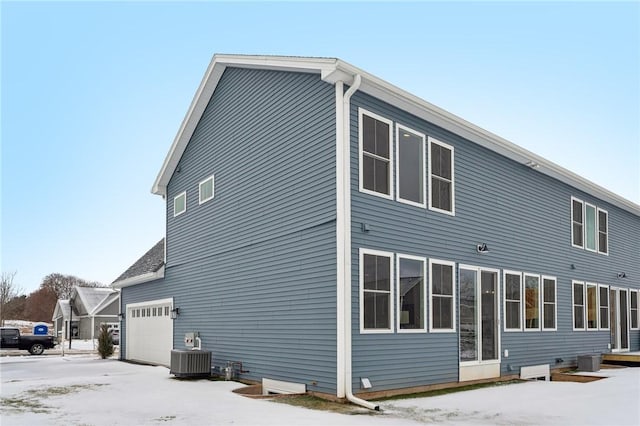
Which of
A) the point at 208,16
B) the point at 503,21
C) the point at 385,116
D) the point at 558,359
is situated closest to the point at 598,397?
the point at 558,359

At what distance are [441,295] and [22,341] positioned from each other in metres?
26.0

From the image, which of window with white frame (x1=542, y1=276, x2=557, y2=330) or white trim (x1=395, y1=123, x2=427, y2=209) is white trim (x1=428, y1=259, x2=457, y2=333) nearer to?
white trim (x1=395, y1=123, x2=427, y2=209)

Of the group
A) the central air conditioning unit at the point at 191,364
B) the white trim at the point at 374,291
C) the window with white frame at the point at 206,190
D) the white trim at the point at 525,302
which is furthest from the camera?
the window with white frame at the point at 206,190

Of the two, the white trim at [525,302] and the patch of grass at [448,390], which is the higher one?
the white trim at [525,302]

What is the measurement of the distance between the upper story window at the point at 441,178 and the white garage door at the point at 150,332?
930 cm

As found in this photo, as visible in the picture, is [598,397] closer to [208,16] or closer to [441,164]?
[441,164]

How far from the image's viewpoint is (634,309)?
20.0 meters

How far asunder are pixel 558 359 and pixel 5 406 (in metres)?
13.2

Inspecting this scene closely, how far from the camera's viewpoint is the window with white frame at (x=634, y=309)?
19.7 metres

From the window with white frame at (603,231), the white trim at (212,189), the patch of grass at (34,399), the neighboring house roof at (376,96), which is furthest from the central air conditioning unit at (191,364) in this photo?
the window with white frame at (603,231)

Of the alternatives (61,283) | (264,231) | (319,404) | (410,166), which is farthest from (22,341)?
(61,283)

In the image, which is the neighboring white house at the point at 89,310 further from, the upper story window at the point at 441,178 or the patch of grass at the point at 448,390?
the upper story window at the point at 441,178

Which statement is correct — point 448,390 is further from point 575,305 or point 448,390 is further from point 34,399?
point 34,399

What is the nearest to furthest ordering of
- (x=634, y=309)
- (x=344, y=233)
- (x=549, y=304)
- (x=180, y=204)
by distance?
(x=344, y=233) < (x=549, y=304) < (x=180, y=204) < (x=634, y=309)
